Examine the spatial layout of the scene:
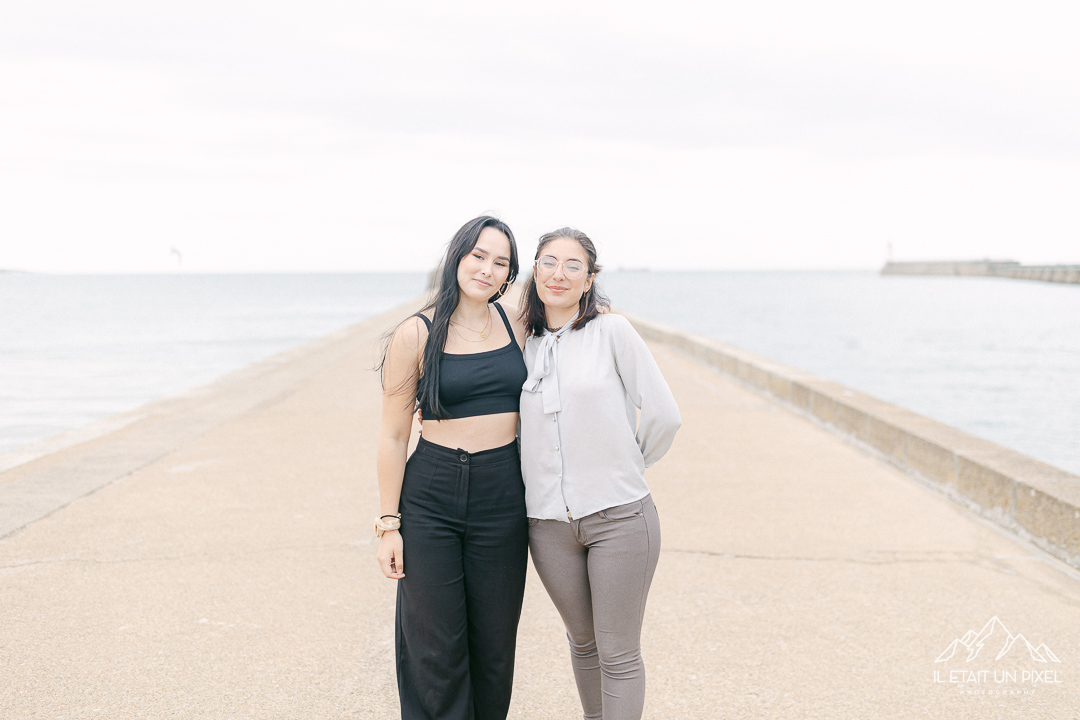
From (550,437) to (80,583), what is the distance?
2929 mm

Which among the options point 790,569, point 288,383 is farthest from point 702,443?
point 288,383

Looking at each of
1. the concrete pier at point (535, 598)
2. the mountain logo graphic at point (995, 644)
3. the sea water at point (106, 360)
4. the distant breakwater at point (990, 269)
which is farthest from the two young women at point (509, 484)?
the distant breakwater at point (990, 269)

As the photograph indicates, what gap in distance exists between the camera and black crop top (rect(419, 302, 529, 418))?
251 cm

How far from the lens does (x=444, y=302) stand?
2.57 m

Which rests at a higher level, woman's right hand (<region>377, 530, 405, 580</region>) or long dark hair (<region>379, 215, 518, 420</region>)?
long dark hair (<region>379, 215, 518, 420</region>)

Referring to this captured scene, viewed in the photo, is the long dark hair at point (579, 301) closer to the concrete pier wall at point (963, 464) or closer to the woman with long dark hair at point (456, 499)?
the woman with long dark hair at point (456, 499)

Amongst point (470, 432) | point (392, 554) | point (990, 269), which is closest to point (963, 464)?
point (470, 432)

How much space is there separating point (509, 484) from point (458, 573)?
0.32 metres

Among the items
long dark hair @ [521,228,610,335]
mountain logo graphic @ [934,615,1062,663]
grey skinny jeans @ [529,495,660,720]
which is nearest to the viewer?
grey skinny jeans @ [529,495,660,720]

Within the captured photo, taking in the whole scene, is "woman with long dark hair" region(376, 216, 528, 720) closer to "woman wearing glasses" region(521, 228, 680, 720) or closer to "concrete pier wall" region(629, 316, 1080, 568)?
"woman wearing glasses" region(521, 228, 680, 720)

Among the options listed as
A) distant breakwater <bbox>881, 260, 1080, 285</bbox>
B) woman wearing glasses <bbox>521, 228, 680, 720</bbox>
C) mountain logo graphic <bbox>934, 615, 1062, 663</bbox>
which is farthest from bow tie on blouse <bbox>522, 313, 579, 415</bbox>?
distant breakwater <bbox>881, 260, 1080, 285</bbox>

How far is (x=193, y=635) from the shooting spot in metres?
3.49

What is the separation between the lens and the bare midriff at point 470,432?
252 cm

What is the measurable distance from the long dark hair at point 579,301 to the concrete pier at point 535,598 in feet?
4.72
